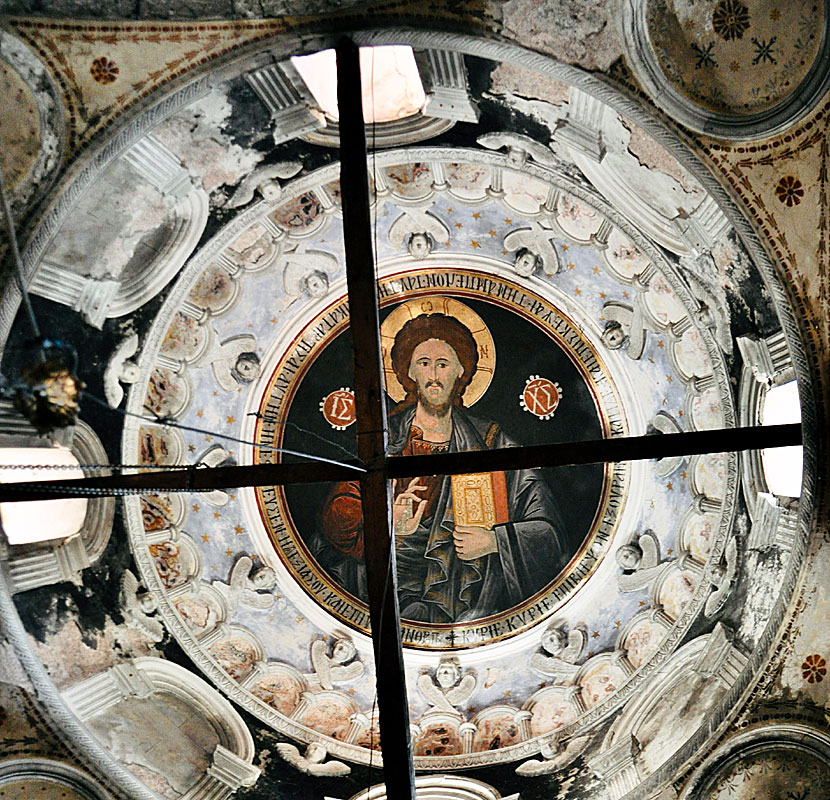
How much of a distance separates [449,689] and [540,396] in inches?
137

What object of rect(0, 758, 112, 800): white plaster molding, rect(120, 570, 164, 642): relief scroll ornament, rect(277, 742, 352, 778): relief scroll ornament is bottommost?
rect(277, 742, 352, 778): relief scroll ornament

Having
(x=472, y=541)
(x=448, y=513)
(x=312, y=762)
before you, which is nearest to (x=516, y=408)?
(x=448, y=513)

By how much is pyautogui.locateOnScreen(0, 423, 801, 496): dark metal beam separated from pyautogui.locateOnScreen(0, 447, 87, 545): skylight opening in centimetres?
144

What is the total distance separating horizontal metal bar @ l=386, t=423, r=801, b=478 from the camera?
7586 millimetres

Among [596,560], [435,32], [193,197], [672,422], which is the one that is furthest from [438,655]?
[435,32]

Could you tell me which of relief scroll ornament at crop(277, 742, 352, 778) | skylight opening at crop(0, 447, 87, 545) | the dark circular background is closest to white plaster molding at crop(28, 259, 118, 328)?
skylight opening at crop(0, 447, 87, 545)

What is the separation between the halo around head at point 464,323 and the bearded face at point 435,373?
228mm

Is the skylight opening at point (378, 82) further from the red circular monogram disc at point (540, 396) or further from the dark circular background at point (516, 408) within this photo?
the red circular monogram disc at point (540, 396)

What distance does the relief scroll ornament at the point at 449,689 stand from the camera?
37.4 ft

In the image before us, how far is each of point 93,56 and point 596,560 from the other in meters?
7.37

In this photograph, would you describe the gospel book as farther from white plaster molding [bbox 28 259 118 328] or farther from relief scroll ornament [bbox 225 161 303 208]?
white plaster molding [bbox 28 259 118 328]

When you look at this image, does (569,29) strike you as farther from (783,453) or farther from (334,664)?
(334,664)

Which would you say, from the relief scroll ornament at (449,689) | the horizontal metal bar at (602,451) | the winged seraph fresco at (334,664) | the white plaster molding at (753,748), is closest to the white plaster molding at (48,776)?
the winged seraph fresco at (334,664)

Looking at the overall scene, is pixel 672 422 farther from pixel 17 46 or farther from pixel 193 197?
pixel 17 46
